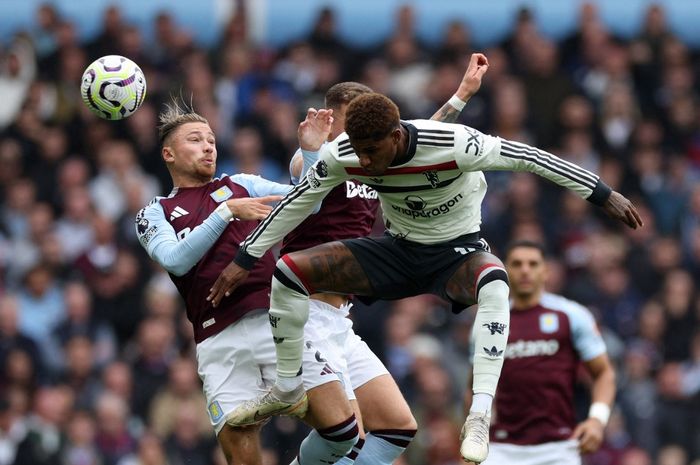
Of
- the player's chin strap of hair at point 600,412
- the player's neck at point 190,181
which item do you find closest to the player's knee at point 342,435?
the player's neck at point 190,181

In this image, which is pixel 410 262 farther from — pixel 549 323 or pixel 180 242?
pixel 549 323

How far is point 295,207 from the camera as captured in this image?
8766 millimetres

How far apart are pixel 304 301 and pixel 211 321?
0.74m

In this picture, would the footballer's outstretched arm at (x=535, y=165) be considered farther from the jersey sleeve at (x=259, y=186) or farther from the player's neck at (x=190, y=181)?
the player's neck at (x=190, y=181)

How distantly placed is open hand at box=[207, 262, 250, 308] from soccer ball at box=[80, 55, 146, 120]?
1.39 meters

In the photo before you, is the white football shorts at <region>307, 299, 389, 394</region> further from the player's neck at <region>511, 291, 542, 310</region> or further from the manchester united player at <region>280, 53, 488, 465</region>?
the player's neck at <region>511, 291, 542, 310</region>

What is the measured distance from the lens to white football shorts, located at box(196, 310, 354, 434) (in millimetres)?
9234

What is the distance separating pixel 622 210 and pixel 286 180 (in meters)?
8.13

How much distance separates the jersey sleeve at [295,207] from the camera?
8594 millimetres

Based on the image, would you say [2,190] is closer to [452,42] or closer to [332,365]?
[452,42]

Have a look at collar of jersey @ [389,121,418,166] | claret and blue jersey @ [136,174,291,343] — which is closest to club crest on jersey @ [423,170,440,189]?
collar of jersey @ [389,121,418,166]

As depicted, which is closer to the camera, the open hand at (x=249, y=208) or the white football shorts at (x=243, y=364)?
the open hand at (x=249, y=208)

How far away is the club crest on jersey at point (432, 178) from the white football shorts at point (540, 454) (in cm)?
294

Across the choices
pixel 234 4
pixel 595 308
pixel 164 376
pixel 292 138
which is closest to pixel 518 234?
pixel 595 308
